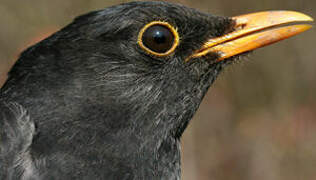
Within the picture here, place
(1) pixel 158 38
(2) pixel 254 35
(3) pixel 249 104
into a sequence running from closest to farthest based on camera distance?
(1) pixel 158 38 → (2) pixel 254 35 → (3) pixel 249 104

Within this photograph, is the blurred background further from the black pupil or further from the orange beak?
the black pupil

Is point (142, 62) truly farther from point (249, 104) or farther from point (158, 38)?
point (249, 104)

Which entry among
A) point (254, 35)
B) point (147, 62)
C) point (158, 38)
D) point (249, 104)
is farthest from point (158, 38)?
point (249, 104)

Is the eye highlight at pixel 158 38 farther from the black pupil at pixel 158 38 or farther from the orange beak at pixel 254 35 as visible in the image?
the orange beak at pixel 254 35

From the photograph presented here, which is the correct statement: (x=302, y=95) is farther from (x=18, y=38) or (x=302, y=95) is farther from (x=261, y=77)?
(x=18, y=38)

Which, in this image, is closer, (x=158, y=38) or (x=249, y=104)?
(x=158, y=38)

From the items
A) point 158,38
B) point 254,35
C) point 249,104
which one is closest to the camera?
point 158,38
